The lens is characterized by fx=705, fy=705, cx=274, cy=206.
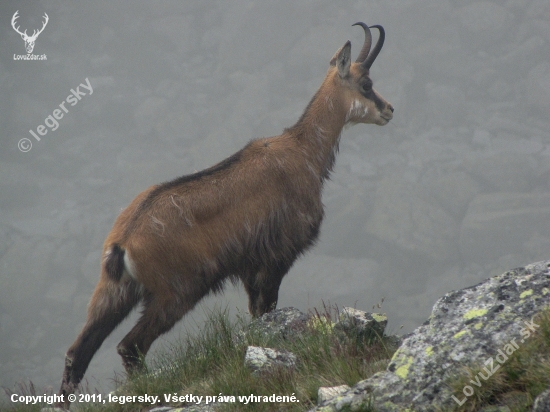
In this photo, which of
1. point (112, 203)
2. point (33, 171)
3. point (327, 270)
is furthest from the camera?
point (33, 171)

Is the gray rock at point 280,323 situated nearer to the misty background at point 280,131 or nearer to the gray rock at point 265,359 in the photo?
the gray rock at point 265,359

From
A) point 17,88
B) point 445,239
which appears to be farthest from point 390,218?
point 17,88

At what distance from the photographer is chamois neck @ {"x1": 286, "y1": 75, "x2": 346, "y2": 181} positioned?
8.23 meters

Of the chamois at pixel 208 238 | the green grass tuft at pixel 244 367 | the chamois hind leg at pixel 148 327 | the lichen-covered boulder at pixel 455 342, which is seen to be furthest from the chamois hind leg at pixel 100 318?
the lichen-covered boulder at pixel 455 342

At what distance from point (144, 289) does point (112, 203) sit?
6852cm

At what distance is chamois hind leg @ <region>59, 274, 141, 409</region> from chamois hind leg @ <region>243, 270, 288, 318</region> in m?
1.46

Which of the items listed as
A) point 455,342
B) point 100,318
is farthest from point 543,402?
point 100,318

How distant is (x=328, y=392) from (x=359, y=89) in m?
5.21

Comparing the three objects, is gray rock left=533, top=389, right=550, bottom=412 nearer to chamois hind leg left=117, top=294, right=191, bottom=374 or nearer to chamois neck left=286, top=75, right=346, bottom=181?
chamois hind leg left=117, top=294, right=191, bottom=374

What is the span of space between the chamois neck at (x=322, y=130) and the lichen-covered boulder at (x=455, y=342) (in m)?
3.87

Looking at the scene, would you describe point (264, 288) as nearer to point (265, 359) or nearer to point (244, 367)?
point (265, 359)

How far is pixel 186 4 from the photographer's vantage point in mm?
93312

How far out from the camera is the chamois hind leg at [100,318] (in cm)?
648

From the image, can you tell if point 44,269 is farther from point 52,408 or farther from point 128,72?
point 52,408
